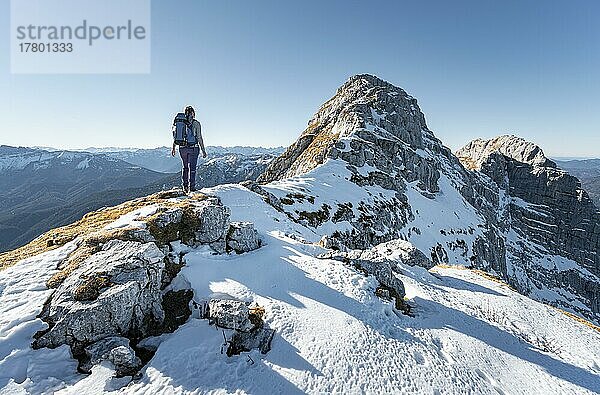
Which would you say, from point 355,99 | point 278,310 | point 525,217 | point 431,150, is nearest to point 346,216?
point 278,310

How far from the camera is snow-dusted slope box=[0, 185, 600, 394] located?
28.8 ft

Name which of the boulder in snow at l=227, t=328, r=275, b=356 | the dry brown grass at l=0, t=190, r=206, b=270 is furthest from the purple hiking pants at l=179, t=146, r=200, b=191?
the boulder in snow at l=227, t=328, r=275, b=356

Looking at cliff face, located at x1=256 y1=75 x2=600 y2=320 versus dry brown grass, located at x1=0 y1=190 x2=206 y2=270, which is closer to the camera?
dry brown grass, located at x1=0 y1=190 x2=206 y2=270

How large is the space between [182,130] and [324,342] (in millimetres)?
16654

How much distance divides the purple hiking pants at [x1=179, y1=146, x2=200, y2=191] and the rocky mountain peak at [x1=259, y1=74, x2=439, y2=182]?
50.2 metres

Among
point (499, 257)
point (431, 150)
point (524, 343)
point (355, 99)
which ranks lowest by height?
point (499, 257)

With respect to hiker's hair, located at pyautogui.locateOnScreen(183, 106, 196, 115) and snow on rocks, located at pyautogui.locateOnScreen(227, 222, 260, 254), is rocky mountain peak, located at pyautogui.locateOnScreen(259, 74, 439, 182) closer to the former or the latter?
hiker's hair, located at pyautogui.locateOnScreen(183, 106, 196, 115)

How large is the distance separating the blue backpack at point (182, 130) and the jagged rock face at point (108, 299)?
995 cm

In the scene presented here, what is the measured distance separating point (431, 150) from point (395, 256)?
365 ft

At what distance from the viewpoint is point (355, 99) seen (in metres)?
117

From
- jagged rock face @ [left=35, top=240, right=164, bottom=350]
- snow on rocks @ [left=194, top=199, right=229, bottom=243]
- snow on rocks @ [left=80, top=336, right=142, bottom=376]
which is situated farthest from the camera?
snow on rocks @ [left=194, top=199, right=229, bottom=243]

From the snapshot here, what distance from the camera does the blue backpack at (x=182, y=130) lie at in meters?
20.5

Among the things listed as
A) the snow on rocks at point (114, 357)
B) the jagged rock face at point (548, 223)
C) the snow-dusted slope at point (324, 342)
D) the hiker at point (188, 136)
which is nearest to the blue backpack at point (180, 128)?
the hiker at point (188, 136)

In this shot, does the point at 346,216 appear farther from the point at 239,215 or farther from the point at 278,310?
the point at 278,310
